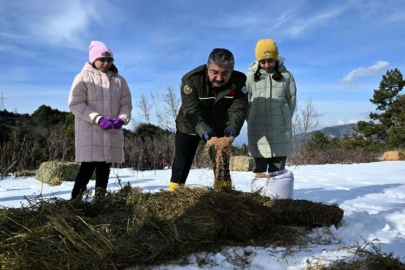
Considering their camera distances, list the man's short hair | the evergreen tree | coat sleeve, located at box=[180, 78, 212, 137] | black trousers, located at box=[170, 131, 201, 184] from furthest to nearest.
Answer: the evergreen tree < black trousers, located at box=[170, 131, 201, 184] < coat sleeve, located at box=[180, 78, 212, 137] < the man's short hair

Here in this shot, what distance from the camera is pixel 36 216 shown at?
7.24 feet

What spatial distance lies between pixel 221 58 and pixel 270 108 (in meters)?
0.94

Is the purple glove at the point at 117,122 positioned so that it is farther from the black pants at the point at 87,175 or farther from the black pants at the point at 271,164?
the black pants at the point at 271,164

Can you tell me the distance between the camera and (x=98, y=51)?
3.45 metres

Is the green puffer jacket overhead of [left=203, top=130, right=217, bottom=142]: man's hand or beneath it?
overhead

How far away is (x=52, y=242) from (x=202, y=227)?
897 millimetres

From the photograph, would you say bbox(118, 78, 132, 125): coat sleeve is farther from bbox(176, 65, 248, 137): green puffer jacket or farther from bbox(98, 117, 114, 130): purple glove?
bbox(176, 65, 248, 137): green puffer jacket

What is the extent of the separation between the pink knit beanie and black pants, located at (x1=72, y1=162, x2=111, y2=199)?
1.11m

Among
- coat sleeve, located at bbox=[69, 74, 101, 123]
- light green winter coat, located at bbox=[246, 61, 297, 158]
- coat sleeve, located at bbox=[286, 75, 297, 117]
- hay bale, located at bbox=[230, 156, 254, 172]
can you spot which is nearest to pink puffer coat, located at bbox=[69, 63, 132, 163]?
coat sleeve, located at bbox=[69, 74, 101, 123]

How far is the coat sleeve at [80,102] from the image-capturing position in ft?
10.9

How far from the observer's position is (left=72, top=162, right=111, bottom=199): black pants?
3.29m

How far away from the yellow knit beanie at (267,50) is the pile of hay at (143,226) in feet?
4.89

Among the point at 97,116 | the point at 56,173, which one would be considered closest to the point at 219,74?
the point at 97,116

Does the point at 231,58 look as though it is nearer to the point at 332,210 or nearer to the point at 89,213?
the point at 332,210
